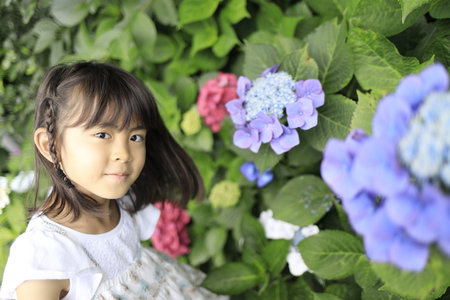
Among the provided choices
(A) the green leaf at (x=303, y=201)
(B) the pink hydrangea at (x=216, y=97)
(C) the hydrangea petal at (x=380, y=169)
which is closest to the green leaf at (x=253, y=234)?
(A) the green leaf at (x=303, y=201)

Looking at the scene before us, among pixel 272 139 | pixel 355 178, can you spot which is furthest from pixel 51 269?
pixel 355 178

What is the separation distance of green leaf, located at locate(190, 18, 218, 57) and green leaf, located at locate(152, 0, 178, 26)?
89 millimetres

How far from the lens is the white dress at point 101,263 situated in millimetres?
814

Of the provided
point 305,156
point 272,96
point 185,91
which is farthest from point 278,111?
point 185,91

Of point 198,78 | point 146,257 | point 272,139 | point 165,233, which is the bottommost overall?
point 165,233

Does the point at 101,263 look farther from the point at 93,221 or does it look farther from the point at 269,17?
the point at 269,17

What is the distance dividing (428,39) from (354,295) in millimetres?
677

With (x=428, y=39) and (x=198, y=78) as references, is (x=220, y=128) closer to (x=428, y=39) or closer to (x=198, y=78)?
(x=198, y=78)

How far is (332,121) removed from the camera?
913 mm

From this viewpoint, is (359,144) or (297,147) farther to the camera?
(297,147)

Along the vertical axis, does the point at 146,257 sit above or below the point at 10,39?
below

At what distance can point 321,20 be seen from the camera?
1161mm

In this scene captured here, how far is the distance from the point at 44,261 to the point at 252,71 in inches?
26.2

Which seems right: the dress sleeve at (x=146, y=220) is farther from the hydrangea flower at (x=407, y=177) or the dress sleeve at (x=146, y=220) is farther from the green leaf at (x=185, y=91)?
the hydrangea flower at (x=407, y=177)
